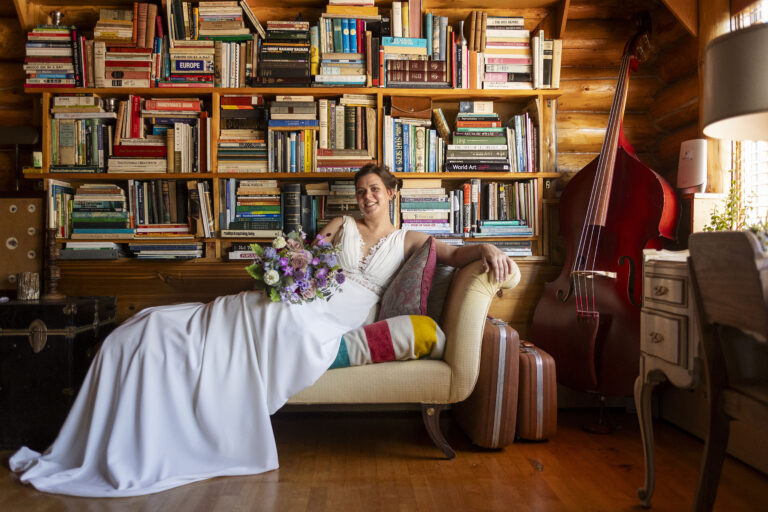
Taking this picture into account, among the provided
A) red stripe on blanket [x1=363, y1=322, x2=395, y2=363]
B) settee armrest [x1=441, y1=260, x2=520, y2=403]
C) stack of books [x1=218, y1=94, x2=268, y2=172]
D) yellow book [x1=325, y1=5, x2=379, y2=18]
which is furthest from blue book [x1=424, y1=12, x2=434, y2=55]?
red stripe on blanket [x1=363, y1=322, x2=395, y2=363]

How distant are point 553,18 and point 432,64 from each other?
30.8 inches

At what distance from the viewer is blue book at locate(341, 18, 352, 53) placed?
2869 mm

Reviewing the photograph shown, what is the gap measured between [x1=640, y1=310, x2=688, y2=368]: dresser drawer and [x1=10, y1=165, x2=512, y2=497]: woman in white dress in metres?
0.56

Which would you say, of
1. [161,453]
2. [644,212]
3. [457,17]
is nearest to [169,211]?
[161,453]

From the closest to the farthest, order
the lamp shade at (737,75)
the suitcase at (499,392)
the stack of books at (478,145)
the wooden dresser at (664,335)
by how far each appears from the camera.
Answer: the lamp shade at (737,75)
the wooden dresser at (664,335)
the suitcase at (499,392)
the stack of books at (478,145)

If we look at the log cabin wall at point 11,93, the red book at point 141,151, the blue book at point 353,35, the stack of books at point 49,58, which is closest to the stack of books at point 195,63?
the red book at point 141,151

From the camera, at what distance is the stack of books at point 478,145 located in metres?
2.92

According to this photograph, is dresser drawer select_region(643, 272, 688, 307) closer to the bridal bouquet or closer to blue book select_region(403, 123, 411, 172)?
the bridal bouquet

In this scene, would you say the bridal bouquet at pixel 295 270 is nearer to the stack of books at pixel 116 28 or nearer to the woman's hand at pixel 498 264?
the woman's hand at pixel 498 264

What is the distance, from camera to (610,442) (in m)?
2.36

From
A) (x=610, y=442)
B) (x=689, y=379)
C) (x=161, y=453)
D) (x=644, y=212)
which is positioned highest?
(x=644, y=212)

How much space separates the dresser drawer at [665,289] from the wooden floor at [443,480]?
0.69m

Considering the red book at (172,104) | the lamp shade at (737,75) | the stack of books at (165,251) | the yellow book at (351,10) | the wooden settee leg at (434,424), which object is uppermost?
the yellow book at (351,10)

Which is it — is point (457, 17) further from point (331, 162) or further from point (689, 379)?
point (689, 379)
